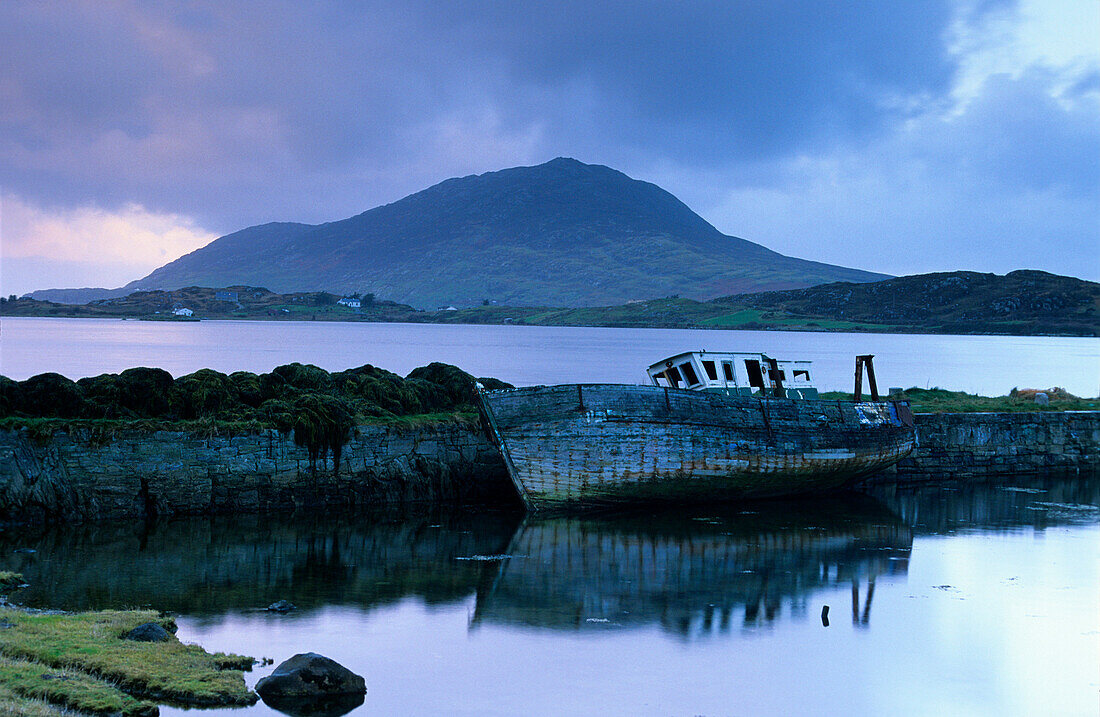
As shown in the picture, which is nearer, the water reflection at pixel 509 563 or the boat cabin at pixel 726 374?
the water reflection at pixel 509 563

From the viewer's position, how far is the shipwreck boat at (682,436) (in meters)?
22.5

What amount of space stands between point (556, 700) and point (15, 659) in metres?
6.13

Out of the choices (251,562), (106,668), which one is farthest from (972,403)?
(106,668)

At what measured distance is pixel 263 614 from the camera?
48.0ft

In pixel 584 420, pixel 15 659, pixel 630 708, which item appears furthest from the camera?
pixel 584 420

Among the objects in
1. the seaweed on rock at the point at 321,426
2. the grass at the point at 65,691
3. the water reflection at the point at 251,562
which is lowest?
the water reflection at the point at 251,562

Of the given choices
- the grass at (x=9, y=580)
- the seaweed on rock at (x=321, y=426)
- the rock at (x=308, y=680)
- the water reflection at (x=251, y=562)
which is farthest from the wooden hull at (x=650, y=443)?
the rock at (x=308, y=680)

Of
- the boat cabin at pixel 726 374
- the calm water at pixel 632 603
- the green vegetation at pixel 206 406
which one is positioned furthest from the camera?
the boat cabin at pixel 726 374

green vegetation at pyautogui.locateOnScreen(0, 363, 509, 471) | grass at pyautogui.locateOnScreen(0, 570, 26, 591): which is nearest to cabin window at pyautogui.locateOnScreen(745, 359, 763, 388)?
green vegetation at pyautogui.locateOnScreen(0, 363, 509, 471)

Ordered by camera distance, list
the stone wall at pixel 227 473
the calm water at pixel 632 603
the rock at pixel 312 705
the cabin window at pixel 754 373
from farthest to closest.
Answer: the cabin window at pixel 754 373
the stone wall at pixel 227 473
the calm water at pixel 632 603
the rock at pixel 312 705

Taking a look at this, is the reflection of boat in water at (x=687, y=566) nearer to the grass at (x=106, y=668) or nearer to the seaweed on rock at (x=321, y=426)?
the seaweed on rock at (x=321, y=426)

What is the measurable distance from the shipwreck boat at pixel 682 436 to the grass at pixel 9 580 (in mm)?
10082

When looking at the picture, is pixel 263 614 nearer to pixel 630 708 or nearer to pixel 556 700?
pixel 556 700

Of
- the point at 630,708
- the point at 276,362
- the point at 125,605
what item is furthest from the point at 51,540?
the point at 276,362
